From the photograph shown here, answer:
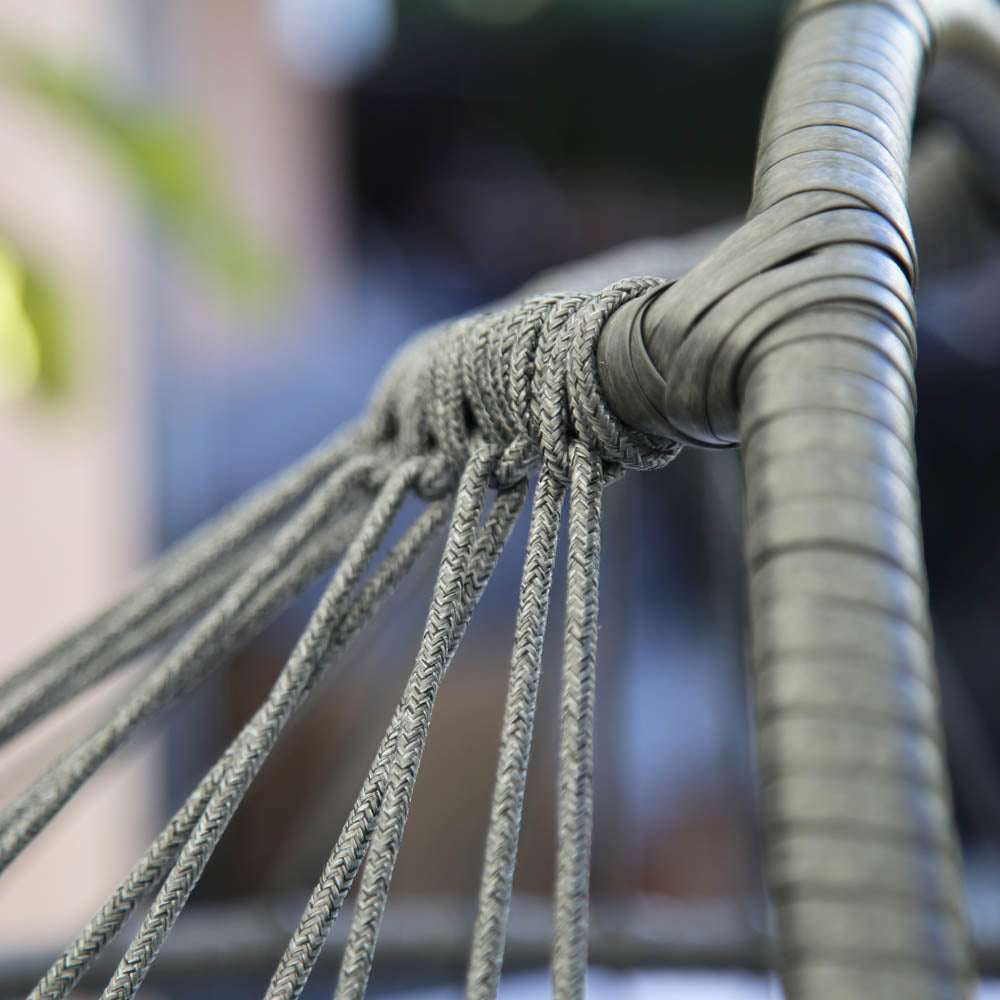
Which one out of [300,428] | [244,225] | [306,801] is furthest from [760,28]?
[306,801]

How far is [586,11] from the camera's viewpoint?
Answer: 1721 mm

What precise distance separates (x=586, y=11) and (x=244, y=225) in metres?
1.07

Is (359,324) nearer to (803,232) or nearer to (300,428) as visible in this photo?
(300,428)

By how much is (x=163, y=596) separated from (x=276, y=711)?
86mm

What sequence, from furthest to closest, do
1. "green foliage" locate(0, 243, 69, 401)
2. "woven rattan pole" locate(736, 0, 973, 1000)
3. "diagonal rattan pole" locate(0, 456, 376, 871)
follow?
"green foliage" locate(0, 243, 69, 401) → "diagonal rattan pole" locate(0, 456, 376, 871) → "woven rattan pole" locate(736, 0, 973, 1000)

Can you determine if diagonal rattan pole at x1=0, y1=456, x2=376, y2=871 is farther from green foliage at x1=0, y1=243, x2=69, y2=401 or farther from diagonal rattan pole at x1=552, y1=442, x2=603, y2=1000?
green foliage at x1=0, y1=243, x2=69, y2=401

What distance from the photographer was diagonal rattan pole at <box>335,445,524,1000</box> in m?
0.19

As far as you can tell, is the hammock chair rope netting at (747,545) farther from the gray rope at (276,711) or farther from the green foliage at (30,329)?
the green foliage at (30,329)

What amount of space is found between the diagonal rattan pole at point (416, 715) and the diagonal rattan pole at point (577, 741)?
2 centimetres

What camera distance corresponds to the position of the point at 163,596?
0.95ft

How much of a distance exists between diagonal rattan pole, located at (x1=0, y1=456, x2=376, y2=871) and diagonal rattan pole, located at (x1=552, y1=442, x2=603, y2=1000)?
81 mm

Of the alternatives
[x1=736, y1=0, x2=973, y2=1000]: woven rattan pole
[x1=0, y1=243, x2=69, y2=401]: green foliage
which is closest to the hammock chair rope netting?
[x1=736, y1=0, x2=973, y2=1000]: woven rattan pole

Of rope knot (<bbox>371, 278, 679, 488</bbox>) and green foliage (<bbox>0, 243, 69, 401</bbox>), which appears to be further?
green foliage (<bbox>0, 243, 69, 401</bbox>)

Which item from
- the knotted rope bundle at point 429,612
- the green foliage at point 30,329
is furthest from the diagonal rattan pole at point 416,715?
the green foliage at point 30,329
